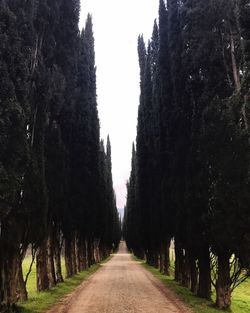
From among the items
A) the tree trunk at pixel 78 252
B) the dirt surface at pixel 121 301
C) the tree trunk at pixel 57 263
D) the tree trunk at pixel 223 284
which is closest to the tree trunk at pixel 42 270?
the dirt surface at pixel 121 301

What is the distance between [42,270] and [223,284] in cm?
822

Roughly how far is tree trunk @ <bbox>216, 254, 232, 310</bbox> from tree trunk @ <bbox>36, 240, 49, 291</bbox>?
7655mm

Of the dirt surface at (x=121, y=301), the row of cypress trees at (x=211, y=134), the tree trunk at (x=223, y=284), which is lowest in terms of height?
the dirt surface at (x=121, y=301)

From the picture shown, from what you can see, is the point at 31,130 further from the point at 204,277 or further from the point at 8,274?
the point at 204,277

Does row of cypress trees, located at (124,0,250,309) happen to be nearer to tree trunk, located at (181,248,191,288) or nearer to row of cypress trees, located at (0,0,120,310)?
tree trunk, located at (181,248,191,288)

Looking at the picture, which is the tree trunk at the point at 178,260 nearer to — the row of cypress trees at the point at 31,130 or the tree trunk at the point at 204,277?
the row of cypress trees at the point at 31,130

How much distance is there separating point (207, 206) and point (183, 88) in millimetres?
5594

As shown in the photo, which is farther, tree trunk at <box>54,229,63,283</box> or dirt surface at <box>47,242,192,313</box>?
tree trunk at <box>54,229,63,283</box>

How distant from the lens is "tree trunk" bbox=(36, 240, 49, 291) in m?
19.7

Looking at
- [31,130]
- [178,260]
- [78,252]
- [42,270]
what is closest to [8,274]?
[31,130]

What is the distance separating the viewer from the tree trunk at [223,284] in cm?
1491

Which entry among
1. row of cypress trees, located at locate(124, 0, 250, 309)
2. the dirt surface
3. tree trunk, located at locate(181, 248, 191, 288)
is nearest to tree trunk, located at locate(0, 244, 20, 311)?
the dirt surface

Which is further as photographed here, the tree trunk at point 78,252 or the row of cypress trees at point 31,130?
the tree trunk at point 78,252

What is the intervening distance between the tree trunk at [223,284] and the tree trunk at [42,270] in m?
7.66
